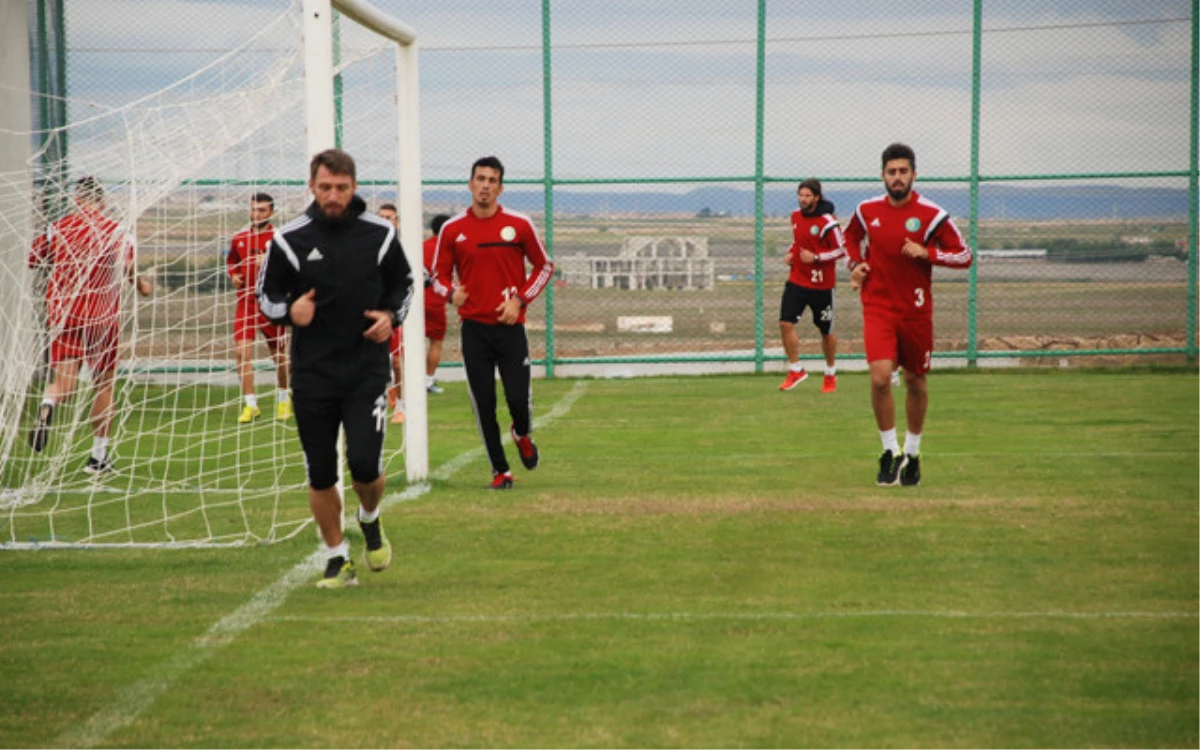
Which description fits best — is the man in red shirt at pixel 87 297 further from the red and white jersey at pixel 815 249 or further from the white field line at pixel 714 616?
the red and white jersey at pixel 815 249

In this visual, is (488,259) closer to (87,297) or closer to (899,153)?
(899,153)

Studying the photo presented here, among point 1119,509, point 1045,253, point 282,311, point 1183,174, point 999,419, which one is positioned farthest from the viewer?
point 1045,253

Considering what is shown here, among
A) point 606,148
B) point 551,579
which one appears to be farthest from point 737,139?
point 551,579

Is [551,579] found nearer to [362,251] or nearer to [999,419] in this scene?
[362,251]

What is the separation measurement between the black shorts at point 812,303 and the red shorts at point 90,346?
863 centimetres

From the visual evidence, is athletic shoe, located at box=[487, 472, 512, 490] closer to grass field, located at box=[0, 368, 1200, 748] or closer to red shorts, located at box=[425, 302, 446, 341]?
grass field, located at box=[0, 368, 1200, 748]

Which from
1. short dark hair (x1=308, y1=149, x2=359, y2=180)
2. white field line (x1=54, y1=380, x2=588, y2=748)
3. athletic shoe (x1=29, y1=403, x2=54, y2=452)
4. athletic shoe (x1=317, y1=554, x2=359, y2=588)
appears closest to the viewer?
white field line (x1=54, y1=380, x2=588, y2=748)

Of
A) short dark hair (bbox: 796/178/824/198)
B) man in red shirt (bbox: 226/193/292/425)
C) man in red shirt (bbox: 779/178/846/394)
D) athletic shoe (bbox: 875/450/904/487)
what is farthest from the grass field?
short dark hair (bbox: 796/178/824/198)

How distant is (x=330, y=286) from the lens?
7.83 meters

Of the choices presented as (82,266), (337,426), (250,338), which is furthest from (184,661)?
(250,338)

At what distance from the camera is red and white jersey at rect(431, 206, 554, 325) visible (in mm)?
11477

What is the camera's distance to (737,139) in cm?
2181

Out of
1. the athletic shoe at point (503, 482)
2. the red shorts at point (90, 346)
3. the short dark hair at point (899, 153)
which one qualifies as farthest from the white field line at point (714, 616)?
the red shorts at point (90, 346)

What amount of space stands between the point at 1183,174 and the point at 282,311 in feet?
54.0
